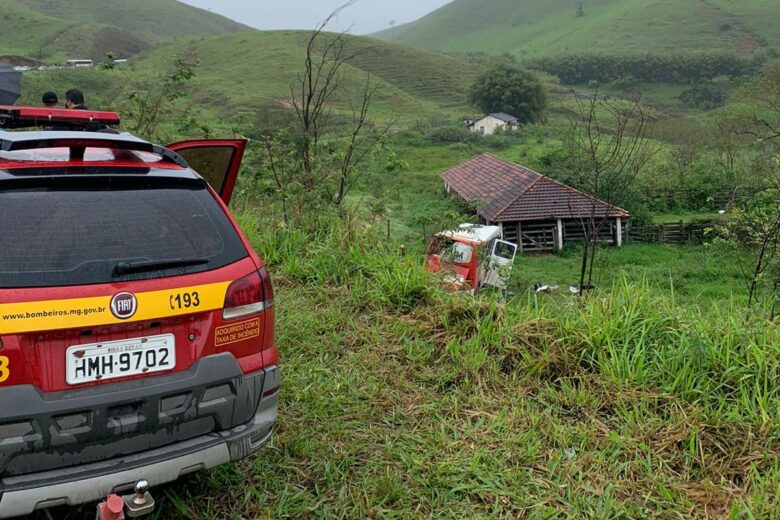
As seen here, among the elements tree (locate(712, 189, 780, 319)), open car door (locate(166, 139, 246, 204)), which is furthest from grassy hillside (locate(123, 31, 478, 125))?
open car door (locate(166, 139, 246, 204))

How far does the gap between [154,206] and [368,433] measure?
1666 mm

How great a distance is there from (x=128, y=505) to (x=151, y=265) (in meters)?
0.86

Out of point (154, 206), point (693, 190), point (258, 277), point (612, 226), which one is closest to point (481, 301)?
point (258, 277)

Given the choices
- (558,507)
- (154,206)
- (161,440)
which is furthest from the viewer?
(558,507)

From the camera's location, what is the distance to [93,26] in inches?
3676

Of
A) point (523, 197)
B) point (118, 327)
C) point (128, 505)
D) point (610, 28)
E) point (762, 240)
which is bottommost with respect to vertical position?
point (523, 197)

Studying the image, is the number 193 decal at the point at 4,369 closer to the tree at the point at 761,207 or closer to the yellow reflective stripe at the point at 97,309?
the yellow reflective stripe at the point at 97,309

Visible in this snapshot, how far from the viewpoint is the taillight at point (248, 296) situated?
2305 millimetres

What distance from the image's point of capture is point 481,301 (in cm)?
426

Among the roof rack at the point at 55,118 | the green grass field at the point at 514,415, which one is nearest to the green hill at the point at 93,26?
the roof rack at the point at 55,118

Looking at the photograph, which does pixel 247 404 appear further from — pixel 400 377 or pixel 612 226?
pixel 612 226

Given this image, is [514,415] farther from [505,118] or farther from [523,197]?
[505,118]

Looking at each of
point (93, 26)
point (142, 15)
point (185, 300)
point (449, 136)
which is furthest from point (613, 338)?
point (142, 15)

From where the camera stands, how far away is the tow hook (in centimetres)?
196
